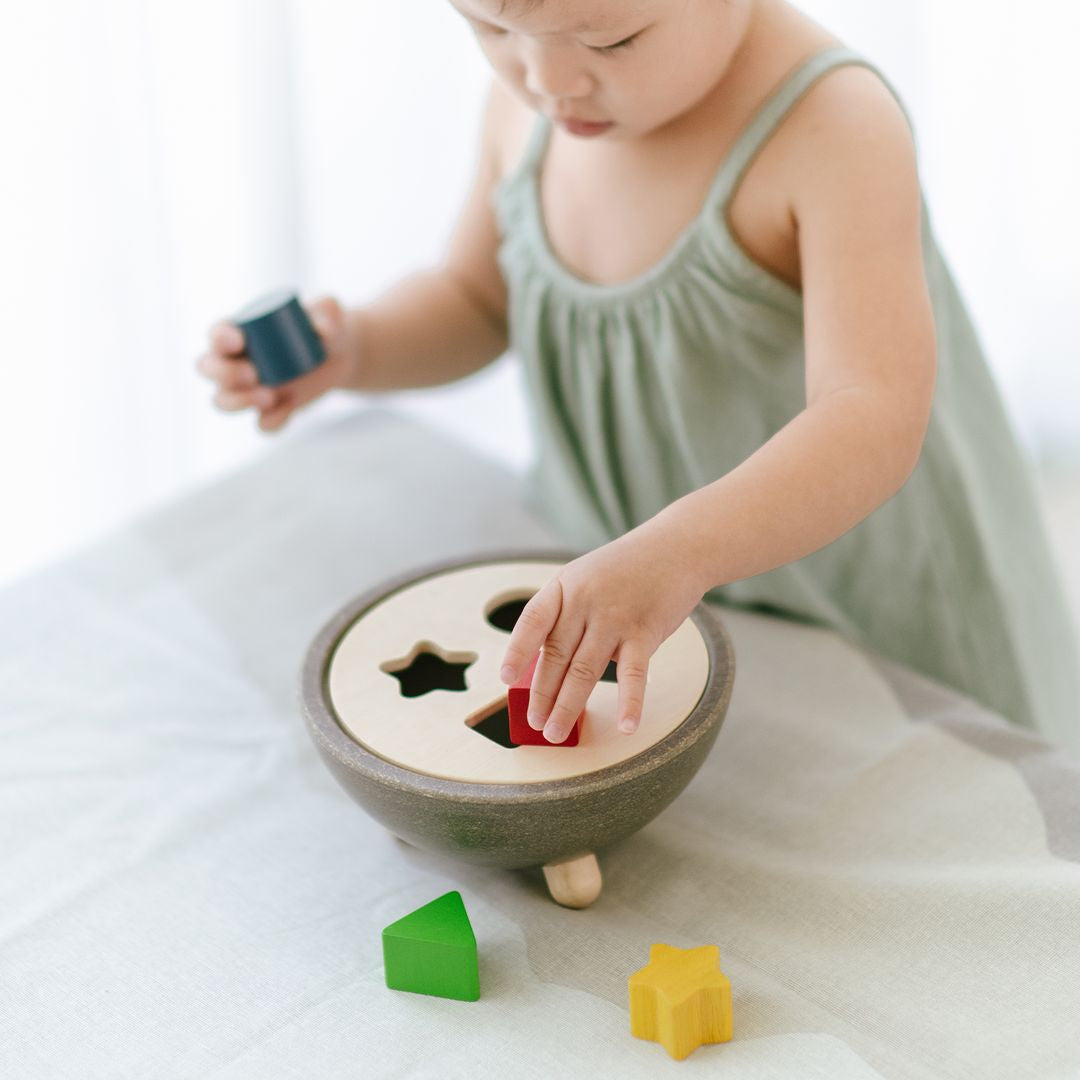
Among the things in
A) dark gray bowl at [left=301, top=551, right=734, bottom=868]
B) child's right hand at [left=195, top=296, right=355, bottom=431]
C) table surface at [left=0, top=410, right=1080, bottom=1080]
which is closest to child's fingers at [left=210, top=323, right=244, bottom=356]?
child's right hand at [left=195, top=296, right=355, bottom=431]

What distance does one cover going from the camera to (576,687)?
54 centimetres

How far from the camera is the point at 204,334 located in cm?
120

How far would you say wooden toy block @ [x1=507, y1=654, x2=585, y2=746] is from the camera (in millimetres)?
560

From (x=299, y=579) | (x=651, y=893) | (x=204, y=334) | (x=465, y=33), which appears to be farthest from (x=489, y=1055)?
(x=465, y=33)

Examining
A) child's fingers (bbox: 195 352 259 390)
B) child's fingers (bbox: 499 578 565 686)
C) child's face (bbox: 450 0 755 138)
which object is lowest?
child's fingers (bbox: 499 578 565 686)

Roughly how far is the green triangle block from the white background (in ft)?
1.85

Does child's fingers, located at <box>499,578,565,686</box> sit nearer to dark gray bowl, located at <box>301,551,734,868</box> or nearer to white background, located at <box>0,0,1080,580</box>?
dark gray bowl, located at <box>301,551,734,868</box>

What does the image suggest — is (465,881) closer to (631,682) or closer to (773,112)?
(631,682)

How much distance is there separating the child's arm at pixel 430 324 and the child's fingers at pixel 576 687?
0.33 m

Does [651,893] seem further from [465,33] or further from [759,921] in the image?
[465,33]

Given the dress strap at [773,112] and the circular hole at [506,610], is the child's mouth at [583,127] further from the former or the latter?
the circular hole at [506,610]

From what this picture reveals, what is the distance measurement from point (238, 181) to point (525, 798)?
80 cm

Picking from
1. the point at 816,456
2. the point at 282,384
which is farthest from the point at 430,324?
the point at 816,456

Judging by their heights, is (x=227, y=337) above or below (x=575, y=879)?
above
